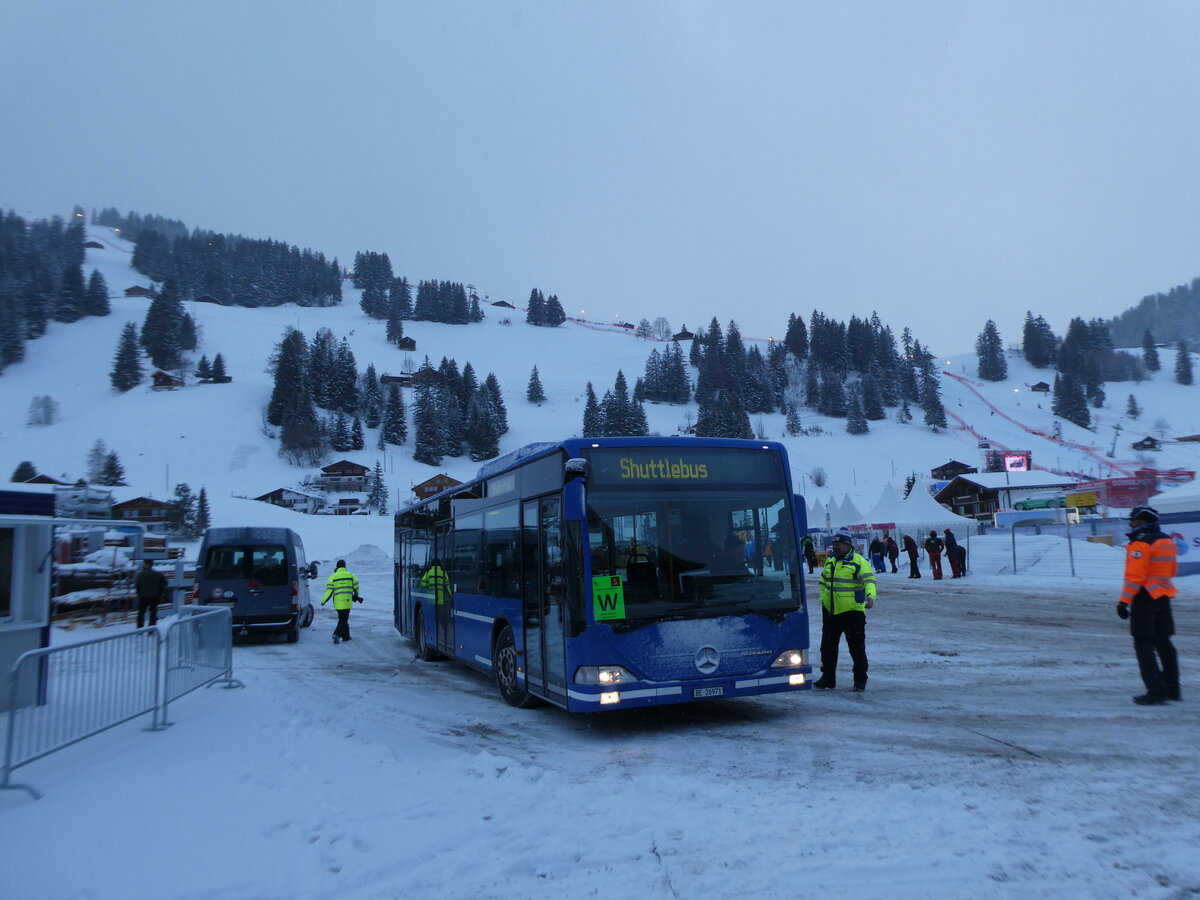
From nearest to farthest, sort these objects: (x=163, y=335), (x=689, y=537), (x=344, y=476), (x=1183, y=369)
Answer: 1. (x=689, y=537)
2. (x=344, y=476)
3. (x=163, y=335)
4. (x=1183, y=369)

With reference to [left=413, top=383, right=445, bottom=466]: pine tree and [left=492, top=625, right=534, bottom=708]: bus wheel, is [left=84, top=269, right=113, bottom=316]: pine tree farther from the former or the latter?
[left=492, top=625, right=534, bottom=708]: bus wheel

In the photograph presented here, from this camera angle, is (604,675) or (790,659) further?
(790,659)

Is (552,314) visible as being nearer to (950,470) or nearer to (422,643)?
(950,470)

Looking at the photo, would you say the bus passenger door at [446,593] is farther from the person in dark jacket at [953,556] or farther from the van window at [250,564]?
the person in dark jacket at [953,556]

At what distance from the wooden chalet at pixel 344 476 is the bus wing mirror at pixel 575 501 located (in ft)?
299

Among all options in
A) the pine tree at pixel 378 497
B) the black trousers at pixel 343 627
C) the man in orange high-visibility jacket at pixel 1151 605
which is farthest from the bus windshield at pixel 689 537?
the pine tree at pixel 378 497

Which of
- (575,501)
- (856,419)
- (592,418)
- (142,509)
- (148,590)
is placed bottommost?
(148,590)

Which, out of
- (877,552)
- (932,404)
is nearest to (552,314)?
(932,404)

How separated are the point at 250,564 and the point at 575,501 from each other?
36.2 ft

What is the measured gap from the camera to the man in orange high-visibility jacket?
7.07 m

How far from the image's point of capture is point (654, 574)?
7.04 meters

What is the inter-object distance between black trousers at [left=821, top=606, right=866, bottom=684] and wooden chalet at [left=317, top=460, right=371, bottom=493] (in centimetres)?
9051

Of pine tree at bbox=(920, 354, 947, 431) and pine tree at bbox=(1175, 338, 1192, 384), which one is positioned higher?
pine tree at bbox=(1175, 338, 1192, 384)

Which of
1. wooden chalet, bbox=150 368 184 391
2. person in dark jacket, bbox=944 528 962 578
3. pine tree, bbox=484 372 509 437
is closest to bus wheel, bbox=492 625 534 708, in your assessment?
person in dark jacket, bbox=944 528 962 578
